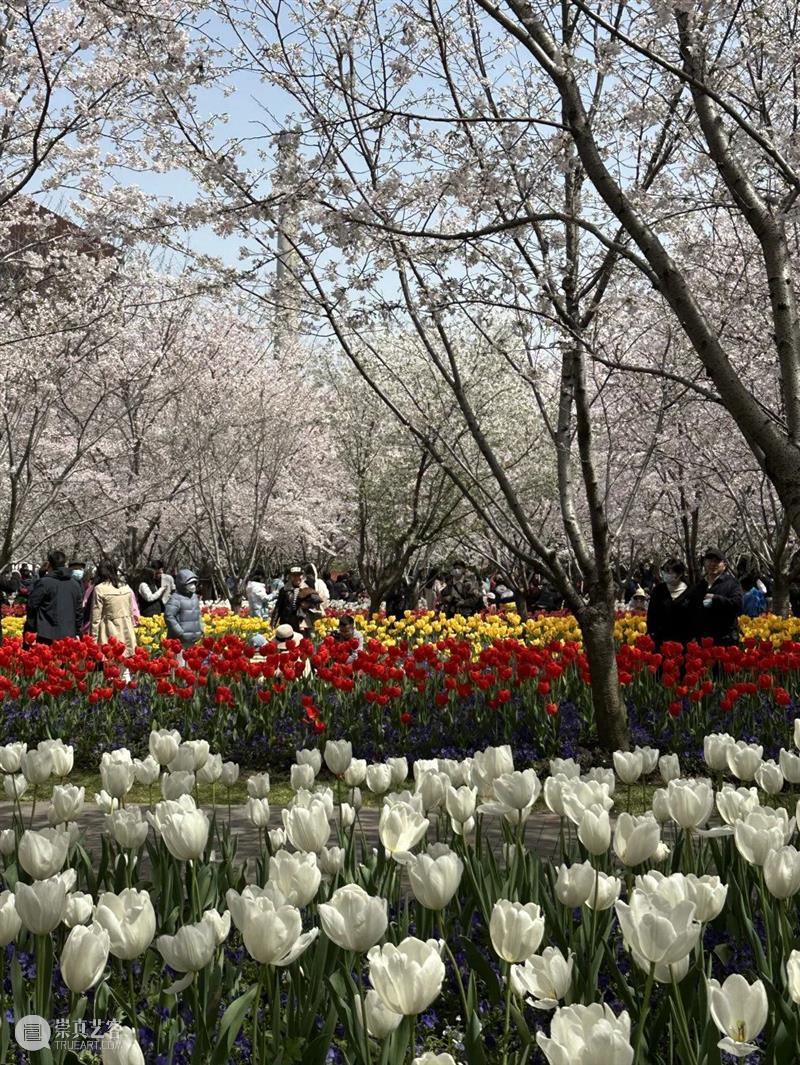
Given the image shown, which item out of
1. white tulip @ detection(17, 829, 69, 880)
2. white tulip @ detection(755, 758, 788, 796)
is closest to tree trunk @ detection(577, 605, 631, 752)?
white tulip @ detection(755, 758, 788, 796)

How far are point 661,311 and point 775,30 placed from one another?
142 inches

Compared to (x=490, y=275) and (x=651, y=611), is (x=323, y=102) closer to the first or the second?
Result: (x=490, y=275)

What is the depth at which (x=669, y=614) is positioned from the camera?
9.79 m

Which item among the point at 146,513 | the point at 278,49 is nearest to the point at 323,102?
the point at 278,49

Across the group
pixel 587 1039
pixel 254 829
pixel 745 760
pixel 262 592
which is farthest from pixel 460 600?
pixel 587 1039

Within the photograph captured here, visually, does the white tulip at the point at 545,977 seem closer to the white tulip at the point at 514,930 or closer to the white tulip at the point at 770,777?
the white tulip at the point at 514,930

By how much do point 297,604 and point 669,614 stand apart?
15.0 ft

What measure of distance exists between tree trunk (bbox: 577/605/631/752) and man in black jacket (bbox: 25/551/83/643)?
7.07 metres

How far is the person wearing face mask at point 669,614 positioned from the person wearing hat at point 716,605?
4.0 inches

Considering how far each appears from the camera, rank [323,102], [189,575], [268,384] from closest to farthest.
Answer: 1. [323,102]
2. [189,575]
3. [268,384]

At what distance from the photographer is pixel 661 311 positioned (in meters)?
9.61

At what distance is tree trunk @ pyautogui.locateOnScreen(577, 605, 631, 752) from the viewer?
6859mm

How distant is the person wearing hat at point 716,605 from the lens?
31.2 feet

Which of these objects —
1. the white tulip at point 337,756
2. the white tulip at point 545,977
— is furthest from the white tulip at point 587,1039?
the white tulip at point 337,756
